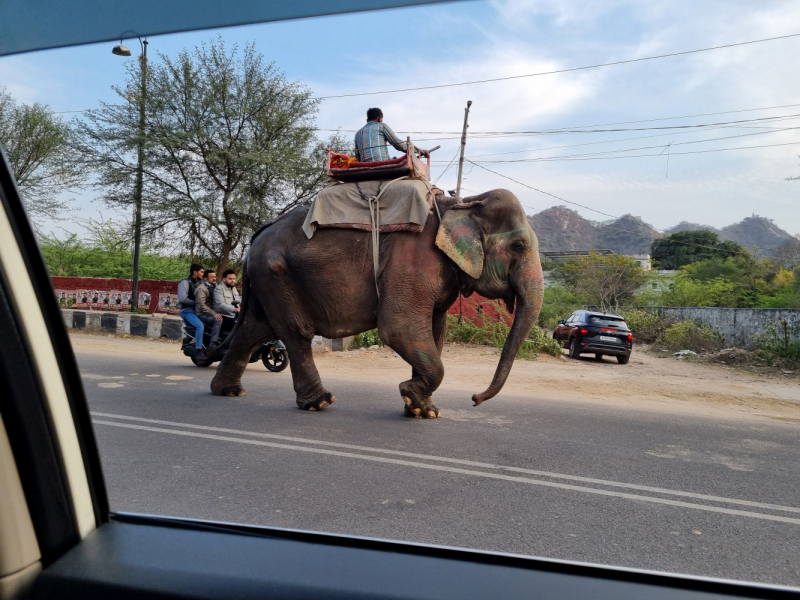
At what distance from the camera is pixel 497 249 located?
630 cm

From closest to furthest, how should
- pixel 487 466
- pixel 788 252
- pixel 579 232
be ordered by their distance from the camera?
1. pixel 487 466
2. pixel 579 232
3. pixel 788 252

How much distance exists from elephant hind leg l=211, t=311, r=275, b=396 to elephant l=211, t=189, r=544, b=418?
464mm

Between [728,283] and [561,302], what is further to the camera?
[728,283]

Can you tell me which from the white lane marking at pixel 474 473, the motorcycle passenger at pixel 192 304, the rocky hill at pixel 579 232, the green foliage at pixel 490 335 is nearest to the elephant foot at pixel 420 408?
the white lane marking at pixel 474 473

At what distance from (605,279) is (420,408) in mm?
27435

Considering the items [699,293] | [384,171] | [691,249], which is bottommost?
[699,293]

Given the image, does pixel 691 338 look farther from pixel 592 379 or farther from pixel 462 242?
pixel 462 242

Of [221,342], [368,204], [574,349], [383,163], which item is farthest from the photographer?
[574,349]

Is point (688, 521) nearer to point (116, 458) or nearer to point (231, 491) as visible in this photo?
point (231, 491)

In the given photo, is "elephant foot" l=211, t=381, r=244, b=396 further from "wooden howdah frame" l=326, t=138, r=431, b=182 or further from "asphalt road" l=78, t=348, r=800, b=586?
"wooden howdah frame" l=326, t=138, r=431, b=182

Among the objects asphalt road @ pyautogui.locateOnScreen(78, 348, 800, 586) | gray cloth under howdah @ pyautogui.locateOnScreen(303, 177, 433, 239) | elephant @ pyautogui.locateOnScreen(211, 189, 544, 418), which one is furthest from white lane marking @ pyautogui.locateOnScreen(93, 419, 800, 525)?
gray cloth under howdah @ pyautogui.locateOnScreen(303, 177, 433, 239)

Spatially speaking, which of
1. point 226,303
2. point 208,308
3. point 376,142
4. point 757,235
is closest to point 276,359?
point 226,303

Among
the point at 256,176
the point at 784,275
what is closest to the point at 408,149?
the point at 256,176

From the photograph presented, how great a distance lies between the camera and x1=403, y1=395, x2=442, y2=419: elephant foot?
6344mm
